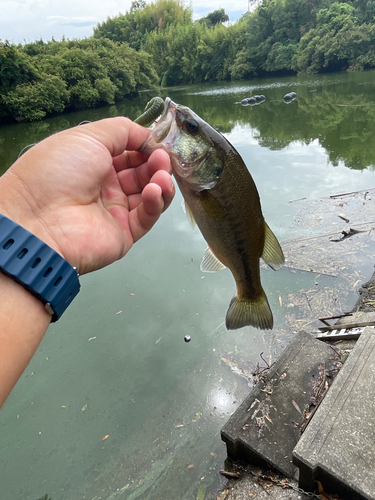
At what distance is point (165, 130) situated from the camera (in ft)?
5.36

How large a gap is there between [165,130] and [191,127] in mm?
153

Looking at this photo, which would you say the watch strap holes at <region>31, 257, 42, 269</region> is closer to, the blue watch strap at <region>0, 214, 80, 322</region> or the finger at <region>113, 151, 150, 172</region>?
the blue watch strap at <region>0, 214, 80, 322</region>

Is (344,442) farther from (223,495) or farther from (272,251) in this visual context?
(272,251)

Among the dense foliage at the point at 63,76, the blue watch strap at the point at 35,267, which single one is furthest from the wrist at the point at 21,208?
the dense foliage at the point at 63,76

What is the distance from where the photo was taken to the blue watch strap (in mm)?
1111

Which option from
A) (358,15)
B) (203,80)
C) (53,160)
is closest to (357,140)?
Answer: (53,160)

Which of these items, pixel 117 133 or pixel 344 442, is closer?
pixel 117 133

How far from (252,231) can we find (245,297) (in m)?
0.49

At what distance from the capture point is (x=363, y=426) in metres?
2.02

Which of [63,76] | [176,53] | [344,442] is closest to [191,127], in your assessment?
[344,442]

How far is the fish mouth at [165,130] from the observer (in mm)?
1595

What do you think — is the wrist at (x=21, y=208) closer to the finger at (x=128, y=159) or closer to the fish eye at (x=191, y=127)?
the finger at (x=128, y=159)

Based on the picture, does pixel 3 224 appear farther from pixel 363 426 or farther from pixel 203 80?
pixel 203 80

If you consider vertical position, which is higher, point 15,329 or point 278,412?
point 15,329
